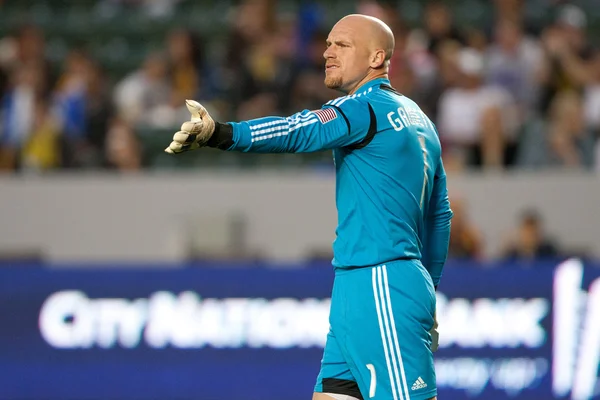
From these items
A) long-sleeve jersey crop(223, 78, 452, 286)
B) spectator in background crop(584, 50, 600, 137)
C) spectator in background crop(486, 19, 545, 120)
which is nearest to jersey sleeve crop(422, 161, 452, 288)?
long-sleeve jersey crop(223, 78, 452, 286)

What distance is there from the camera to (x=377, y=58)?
5188mm

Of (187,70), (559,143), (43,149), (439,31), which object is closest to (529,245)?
(559,143)

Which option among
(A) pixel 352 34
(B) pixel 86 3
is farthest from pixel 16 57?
(A) pixel 352 34

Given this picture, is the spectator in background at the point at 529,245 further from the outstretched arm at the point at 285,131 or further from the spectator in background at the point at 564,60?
the outstretched arm at the point at 285,131

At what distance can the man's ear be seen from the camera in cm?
518

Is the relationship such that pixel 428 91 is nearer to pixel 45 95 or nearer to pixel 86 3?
pixel 45 95

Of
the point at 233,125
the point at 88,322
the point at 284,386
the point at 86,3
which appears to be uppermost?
the point at 86,3

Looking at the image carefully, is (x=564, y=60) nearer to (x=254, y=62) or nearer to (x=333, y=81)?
(x=254, y=62)

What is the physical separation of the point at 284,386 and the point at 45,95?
4841mm

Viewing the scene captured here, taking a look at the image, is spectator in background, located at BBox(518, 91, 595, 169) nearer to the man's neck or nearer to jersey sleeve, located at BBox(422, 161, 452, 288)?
jersey sleeve, located at BBox(422, 161, 452, 288)

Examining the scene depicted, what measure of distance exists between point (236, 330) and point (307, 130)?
19.0ft

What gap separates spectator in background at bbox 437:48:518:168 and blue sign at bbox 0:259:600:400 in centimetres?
204

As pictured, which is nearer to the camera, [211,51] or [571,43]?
[571,43]

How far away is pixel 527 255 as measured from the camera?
11086 millimetres
